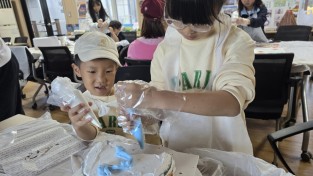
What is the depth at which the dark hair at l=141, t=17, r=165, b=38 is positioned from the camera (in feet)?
5.50

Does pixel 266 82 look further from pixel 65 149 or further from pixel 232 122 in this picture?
pixel 65 149

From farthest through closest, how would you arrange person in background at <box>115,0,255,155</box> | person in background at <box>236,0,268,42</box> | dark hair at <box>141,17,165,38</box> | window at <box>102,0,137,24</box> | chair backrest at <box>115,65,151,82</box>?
window at <box>102,0,137,24</box> → person in background at <box>236,0,268,42</box> → dark hair at <box>141,17,165,38</box> → chair backrest at <box>115,65,151,82</box> → person in background at <box>115,0,255,155</box>

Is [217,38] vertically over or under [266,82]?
over

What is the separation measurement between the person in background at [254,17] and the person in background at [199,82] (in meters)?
1.88

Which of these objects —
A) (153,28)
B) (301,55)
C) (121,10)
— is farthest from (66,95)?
(121,10)

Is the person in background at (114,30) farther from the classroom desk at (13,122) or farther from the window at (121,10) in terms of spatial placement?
the classroom desk at (13,122)

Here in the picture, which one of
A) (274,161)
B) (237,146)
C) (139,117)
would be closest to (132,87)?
(139,117)

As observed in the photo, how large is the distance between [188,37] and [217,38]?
8 cm

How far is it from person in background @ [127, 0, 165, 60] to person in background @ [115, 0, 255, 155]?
0.90 m

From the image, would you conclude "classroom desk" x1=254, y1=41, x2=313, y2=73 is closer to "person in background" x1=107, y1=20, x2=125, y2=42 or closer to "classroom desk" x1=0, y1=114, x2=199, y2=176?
"classroom desk" x1=0, y1=114, x2=199, y2=176

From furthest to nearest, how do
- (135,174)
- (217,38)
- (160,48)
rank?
1. (160,48)
2. (217,38)
3. (135,174)

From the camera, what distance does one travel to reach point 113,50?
0.93 meters

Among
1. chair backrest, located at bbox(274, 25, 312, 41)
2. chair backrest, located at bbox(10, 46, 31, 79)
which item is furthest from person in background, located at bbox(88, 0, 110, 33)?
chair backrest, located at bbox(274, 25, 312, 41)

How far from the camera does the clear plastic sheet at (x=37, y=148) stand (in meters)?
0.63
